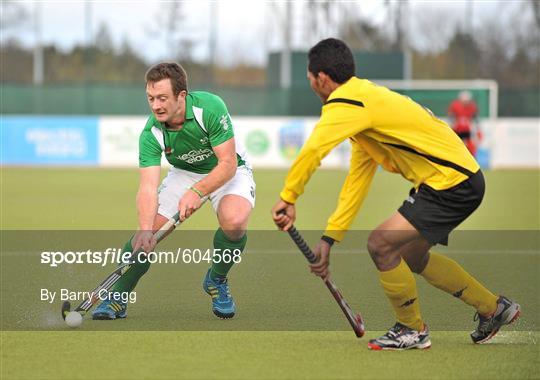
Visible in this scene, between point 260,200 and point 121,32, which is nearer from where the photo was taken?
point 260,200

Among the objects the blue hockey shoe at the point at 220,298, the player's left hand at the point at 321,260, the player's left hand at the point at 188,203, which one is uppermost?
the player's left hand at the point at 188,203

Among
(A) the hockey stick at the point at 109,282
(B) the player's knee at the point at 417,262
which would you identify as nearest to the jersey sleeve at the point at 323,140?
(B) the player's knee at the point at 417,262

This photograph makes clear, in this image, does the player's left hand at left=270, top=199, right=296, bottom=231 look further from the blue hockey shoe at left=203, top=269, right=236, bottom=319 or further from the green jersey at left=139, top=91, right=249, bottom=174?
the blue hockey shoe at left=203, top=269, right=236, bottom=319

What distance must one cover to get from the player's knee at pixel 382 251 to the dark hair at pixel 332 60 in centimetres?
80

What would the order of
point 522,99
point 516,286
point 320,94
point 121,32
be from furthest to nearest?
1. point 121,32
2. point 522,99
3. point 516,286
4. point 320,94

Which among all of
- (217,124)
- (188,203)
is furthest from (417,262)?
(217,124)

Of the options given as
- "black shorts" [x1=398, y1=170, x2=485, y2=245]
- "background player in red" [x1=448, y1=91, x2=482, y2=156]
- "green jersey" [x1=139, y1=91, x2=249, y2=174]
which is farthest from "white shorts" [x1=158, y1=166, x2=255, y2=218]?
"background player in red" [x1=448, y1=91, x2=482, y2=156]

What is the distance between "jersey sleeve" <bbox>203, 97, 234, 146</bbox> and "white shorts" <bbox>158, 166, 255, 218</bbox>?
1.41 feet

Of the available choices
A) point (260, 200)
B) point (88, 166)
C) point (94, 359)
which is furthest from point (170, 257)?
point (88, 166)

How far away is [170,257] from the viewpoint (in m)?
9.75

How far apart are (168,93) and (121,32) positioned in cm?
2725

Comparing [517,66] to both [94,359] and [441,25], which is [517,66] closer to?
[441,25]

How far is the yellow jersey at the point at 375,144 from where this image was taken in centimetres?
524

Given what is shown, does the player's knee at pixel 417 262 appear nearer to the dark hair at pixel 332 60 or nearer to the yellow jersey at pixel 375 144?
the yellow jersey at pixel 375 144
